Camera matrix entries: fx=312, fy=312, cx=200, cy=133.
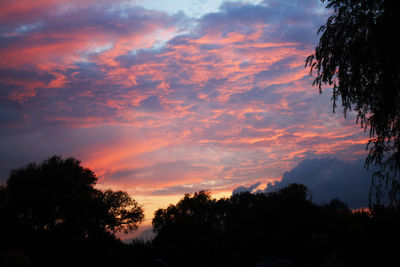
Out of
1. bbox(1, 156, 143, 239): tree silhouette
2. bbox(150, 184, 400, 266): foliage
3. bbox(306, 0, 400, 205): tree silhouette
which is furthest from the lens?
bbox(1, 156, 143, 239): tree silhouette

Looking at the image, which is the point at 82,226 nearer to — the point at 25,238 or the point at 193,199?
the point at 25,238

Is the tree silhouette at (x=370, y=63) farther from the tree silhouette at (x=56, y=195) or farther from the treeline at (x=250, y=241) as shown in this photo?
the tree silhouette at (x=56, y=195)

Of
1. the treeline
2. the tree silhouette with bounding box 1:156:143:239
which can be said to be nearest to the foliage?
the treeline

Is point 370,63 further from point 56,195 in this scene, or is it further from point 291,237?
point 56,195

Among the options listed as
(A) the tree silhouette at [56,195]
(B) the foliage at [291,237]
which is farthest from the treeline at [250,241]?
(A) the tree silhouette at [56,195]

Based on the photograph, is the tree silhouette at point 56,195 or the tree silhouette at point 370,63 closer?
the tree silhouette at point 370,63

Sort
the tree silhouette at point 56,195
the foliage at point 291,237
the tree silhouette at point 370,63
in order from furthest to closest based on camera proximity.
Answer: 1. the tree silhouette at point 56,195
2. the tree silhouette at point 370,63
3. the foliage at point 291,237

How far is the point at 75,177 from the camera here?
4059cm

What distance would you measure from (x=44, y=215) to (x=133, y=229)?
45.7 feet

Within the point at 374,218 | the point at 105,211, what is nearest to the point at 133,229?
the point at 105,211

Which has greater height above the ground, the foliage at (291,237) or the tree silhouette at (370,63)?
the tree silhouette at (370,63)

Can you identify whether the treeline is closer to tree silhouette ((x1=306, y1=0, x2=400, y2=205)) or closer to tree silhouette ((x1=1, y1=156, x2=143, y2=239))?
tree silhouette ((x1=306, y1=0, x2=400, y2=205))

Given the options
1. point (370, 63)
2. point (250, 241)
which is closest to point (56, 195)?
point (250, 241)

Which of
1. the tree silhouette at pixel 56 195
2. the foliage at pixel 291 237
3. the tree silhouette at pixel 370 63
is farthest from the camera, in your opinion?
the tree silhouette at pixel 56 195
